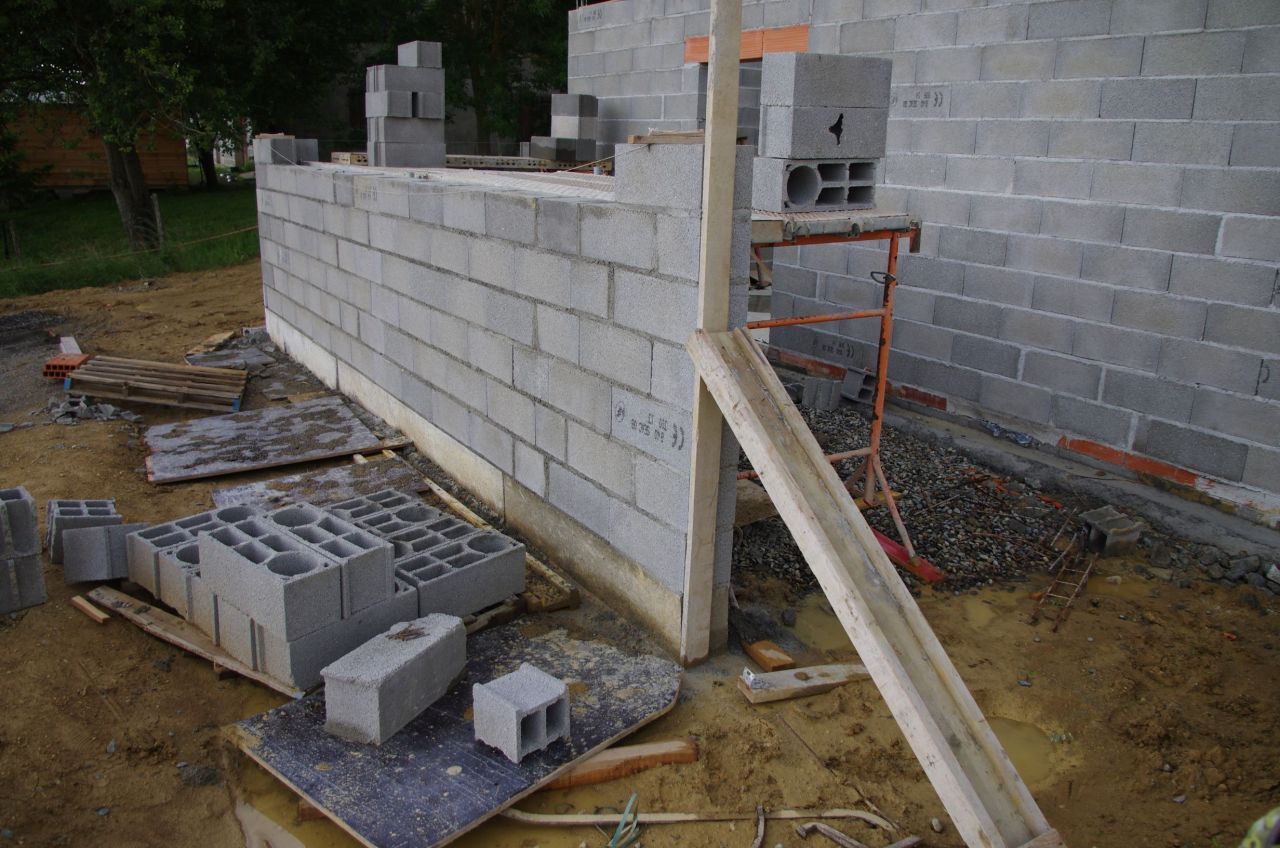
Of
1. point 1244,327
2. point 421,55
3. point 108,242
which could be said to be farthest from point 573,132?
point 108,242

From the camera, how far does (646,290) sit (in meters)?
4.64

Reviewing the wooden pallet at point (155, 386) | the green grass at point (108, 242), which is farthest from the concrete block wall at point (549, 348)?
the green grass at point (108, 242)

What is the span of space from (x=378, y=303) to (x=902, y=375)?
477 cm

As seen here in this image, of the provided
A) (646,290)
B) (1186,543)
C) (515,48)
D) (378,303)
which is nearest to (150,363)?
(378,303)

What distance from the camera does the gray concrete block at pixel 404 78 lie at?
32.7 ft

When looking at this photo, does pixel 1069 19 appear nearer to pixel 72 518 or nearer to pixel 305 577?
pixel 305 577

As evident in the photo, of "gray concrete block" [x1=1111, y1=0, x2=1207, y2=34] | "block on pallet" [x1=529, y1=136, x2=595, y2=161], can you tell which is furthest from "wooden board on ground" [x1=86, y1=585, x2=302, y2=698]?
"block on pallet" [x1=529, y1=136, x2=595, y2=161]

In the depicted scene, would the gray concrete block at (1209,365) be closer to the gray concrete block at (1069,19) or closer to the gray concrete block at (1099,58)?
the gray concrete block at (1099,58)

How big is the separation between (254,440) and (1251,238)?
7.48 m

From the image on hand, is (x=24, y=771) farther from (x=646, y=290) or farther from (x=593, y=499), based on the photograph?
(x=646, y=290)

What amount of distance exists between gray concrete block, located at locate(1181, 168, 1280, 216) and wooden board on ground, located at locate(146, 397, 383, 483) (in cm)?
626

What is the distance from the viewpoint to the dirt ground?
3.75 meters

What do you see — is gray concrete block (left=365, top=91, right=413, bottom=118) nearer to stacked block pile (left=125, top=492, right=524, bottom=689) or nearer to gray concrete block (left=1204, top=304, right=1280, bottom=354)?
stacked block pile (left=125, top=492, right=524, bottom=689)

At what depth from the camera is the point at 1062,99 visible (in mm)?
7215
